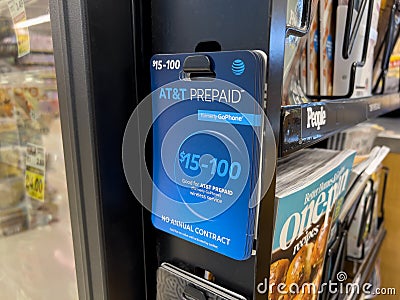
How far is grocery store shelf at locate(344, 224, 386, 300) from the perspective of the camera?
88 cm

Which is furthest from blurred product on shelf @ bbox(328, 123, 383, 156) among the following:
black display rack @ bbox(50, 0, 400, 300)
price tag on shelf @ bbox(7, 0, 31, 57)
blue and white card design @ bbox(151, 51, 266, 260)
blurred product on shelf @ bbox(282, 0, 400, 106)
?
price tag on shelf @ bbox(7, 0, 31, 57)

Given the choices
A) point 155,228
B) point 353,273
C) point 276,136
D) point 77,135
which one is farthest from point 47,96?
point 353,273

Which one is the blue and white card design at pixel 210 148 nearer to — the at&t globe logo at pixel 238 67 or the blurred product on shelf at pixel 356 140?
the at&t globe logo at pixel 238 67

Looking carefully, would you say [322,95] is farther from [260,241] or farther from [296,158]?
[260,241]

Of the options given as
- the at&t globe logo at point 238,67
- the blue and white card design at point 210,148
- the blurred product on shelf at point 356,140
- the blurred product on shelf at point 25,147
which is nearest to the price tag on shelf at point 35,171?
the blurred product on shelf at point 25,147

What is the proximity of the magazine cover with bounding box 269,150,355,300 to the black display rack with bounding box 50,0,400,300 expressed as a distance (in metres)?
0.05

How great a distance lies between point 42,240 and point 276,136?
21.2 inches

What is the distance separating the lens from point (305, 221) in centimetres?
49

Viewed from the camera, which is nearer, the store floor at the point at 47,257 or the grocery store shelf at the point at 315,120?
the grocery store shelf at the point at 315,120

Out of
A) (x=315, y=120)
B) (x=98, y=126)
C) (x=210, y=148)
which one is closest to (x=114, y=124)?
(x=98, y=126)

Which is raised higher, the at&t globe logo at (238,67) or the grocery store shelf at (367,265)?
the at&t globe logo at (238,67)

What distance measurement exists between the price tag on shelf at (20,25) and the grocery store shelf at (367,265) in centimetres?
85

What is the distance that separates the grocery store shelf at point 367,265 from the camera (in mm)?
881

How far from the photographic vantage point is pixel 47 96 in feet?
1.74
